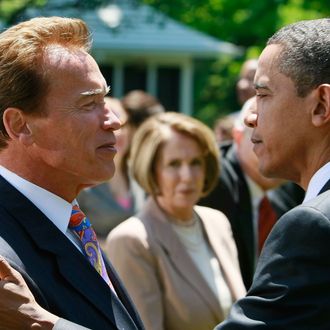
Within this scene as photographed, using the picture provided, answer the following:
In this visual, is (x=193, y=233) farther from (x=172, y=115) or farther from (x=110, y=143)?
(x=110, y=143)

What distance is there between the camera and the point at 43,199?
3.43 meters

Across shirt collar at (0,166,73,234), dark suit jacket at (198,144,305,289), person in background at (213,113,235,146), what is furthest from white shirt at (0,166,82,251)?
person in background at (213,113,235,146)

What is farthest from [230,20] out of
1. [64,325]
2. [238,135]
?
[64,325]

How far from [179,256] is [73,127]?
2046 millimetres

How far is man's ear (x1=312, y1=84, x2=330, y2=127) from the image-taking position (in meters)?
3.22

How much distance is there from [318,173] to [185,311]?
2.12 metres

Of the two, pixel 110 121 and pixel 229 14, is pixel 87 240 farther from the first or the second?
pixel 229 14

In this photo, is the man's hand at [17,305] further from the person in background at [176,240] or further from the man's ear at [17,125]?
the person in background at [176,240]

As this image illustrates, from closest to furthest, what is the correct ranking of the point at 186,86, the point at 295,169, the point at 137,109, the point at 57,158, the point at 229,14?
Answer: the point at 295,169
the point at 57,158
the point at 137,109
the point at 229,14
the point at 186,86

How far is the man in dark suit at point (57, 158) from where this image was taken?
328cm

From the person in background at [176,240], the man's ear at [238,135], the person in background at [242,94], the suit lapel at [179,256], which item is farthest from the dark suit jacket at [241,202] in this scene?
the person in background at [242,94]

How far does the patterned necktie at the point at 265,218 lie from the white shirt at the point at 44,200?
3114 millimetres

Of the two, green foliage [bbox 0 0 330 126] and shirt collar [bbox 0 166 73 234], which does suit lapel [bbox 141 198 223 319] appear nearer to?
shirt collar [bbox 0 166 73 234]

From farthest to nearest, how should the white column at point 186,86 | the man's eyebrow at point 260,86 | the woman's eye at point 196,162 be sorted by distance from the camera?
the white column at point 186,86
the woman's eye at point 196,162
the man's eyebrow at point 260,86
